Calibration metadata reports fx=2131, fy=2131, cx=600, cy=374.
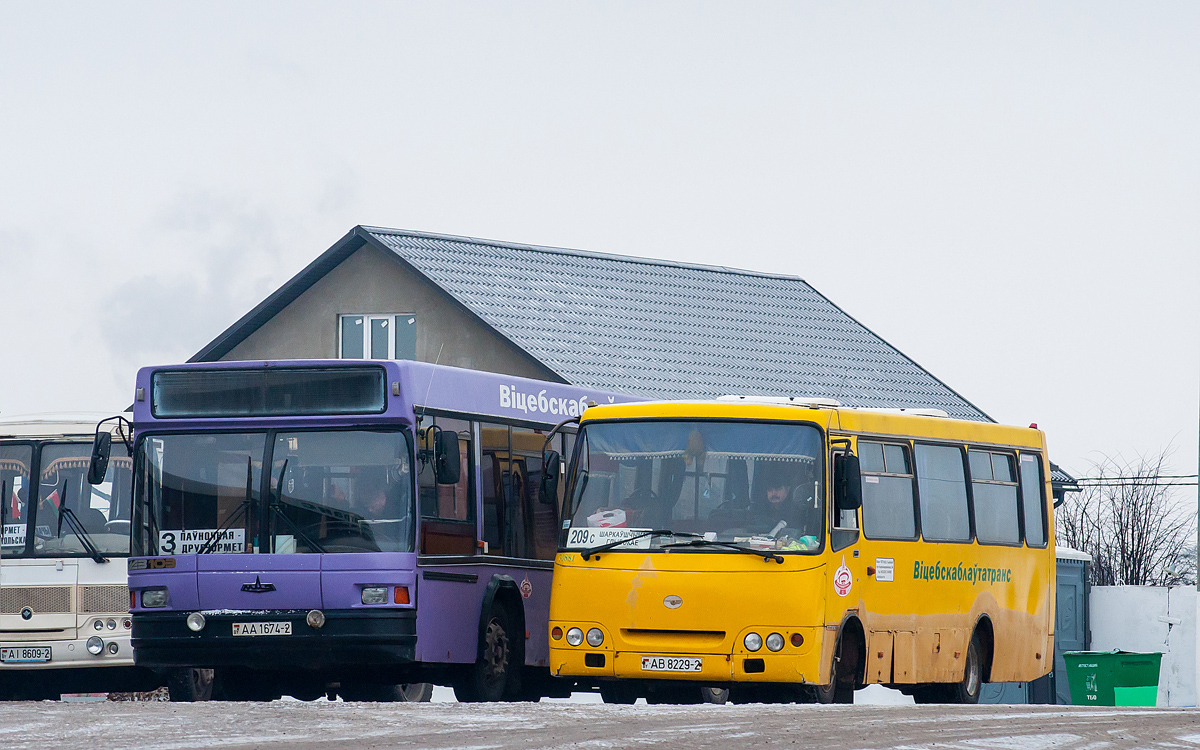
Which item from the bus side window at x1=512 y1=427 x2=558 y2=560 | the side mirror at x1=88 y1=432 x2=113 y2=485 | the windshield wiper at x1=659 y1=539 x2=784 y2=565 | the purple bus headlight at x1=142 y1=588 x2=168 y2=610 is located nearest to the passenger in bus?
the windshield wiper at x1=659 y1=539 x2=784 y2=565

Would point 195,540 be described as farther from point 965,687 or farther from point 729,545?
point 965,687

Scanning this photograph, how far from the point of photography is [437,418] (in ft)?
56.1

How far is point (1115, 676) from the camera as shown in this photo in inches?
999

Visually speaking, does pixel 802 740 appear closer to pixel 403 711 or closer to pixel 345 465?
pixel 403 711

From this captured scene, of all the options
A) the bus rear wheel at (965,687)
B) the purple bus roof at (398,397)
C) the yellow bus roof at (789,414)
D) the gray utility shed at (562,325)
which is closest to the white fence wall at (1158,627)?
the gray utility shed at (562,325)

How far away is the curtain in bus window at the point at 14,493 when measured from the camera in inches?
749

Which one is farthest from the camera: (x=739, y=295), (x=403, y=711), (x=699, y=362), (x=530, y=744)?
(x=739, y=295)

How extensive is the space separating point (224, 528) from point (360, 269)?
21464 millimetres

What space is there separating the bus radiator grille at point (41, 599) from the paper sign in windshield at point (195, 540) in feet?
8.54

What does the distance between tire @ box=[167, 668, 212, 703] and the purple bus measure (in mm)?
1872

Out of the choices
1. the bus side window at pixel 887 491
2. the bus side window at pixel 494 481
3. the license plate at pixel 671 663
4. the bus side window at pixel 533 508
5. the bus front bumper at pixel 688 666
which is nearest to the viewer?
the bus front bumper at pixel 688 666

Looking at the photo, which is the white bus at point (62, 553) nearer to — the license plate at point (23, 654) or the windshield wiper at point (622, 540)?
the license plate at point (23, 654)

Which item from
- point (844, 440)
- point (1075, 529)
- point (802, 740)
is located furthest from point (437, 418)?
point (1075, 529)

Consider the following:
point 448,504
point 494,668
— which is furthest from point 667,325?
point 448,504
